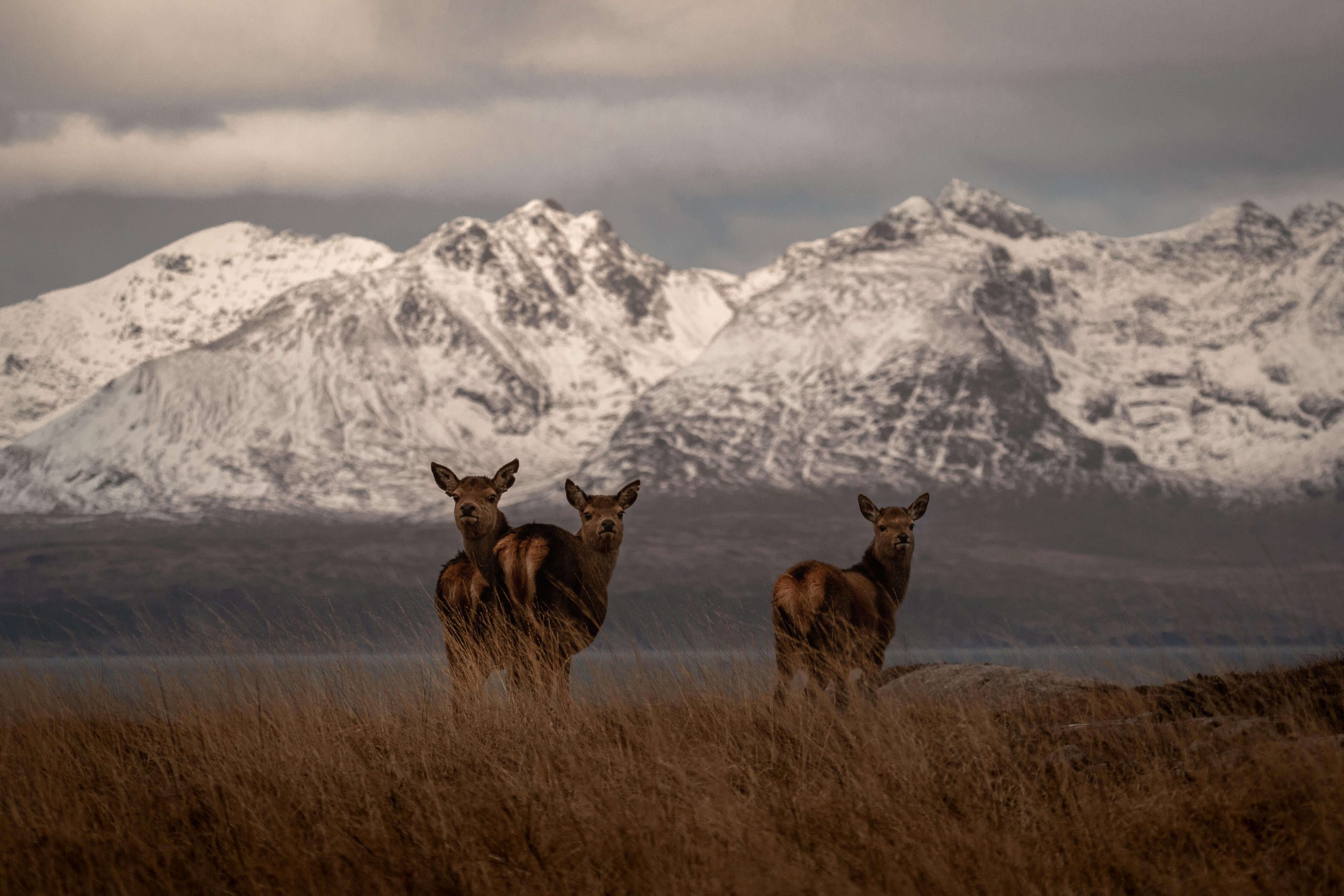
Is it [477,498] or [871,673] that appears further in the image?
[477,498]

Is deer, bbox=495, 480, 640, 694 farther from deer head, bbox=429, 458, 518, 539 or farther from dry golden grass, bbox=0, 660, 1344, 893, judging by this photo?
dry golden grass, bbox=0, 660, 1344, 893

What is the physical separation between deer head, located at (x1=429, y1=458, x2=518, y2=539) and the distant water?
5.04 ft

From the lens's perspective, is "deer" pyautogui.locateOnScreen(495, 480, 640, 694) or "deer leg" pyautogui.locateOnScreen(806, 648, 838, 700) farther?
"deer" pyautogui.locateOnScreen(495, 480, 640, 694)

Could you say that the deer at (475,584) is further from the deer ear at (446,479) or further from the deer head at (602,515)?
the deer head at (602,515)

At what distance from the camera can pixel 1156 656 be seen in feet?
57.7

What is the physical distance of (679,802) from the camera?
10016 mm

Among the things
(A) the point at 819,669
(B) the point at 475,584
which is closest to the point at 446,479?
(B) the point at 475,584

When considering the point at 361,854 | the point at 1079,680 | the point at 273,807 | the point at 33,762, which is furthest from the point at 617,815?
the point at 1079,680

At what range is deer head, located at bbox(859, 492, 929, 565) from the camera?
17.8 meters

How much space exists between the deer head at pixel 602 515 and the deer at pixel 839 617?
1.90 m

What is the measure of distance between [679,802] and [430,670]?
17.2 feet

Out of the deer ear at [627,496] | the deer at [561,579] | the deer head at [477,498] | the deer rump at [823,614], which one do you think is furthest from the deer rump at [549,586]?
the deer rump at [823,614]

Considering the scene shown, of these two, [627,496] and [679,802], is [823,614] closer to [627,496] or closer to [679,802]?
[627,496]

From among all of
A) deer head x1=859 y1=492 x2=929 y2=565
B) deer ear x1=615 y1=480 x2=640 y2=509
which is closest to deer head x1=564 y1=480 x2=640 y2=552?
deer ear x1=615 y1=480 x2=640 y2=509
